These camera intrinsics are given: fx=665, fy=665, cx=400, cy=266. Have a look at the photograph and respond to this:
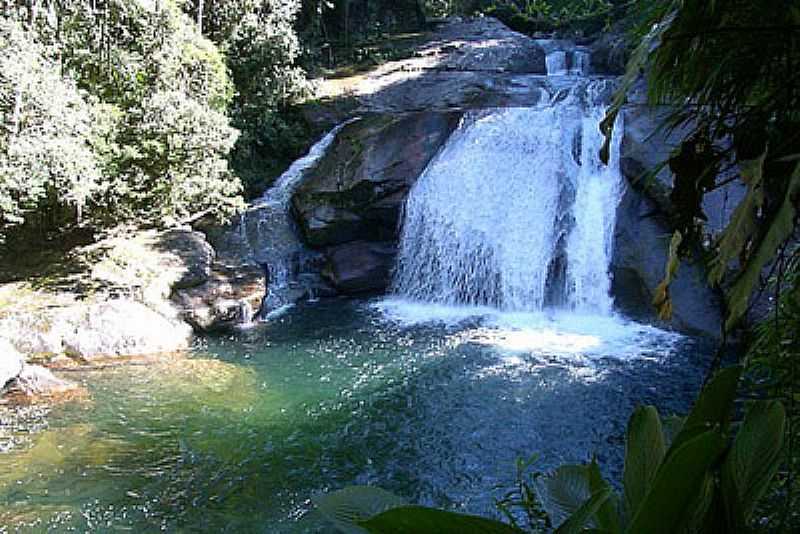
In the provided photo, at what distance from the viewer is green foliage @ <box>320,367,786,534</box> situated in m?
0.85

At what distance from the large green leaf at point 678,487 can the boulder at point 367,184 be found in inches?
449

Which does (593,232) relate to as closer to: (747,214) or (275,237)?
(275,237)

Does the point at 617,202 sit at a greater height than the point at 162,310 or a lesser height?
greater

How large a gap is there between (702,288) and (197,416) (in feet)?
21.8

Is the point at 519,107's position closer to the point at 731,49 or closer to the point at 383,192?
the point at 383,192

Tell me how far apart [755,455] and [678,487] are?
7.7 inches

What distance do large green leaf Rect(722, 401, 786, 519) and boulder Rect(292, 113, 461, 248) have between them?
11.3 m

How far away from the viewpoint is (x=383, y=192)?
40.3 feet

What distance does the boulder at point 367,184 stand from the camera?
1225 centimetres

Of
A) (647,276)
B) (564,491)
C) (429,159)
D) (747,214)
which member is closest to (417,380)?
(647,276)

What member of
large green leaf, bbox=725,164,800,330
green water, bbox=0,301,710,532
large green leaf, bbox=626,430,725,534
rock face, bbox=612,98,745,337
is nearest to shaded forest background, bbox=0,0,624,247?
green water, bbox=0,301,710,532

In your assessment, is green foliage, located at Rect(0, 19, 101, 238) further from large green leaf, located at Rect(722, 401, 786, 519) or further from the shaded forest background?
large green leaf, located at Rect(722, 401, 786, 519)

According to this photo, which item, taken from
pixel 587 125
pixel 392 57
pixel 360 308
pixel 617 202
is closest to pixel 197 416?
pixel 360 308

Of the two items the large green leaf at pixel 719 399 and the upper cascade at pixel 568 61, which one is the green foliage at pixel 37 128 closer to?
the large green leaf at pixel 719 399
